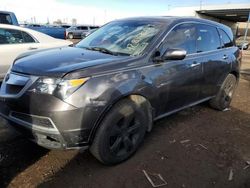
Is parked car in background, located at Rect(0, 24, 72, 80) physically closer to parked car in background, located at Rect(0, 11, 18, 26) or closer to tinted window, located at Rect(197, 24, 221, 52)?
parked car in background, located at Rect(0, 11, 18, 26)

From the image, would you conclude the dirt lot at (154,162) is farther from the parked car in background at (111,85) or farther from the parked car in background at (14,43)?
the parked car in background at (14,43)

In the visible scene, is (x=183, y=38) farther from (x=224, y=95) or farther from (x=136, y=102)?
(x=224, y=95)

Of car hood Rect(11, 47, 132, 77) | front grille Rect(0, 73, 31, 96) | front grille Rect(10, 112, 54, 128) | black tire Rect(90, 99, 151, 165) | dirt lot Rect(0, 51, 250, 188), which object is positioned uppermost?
car hood Rect(11, 47, 132, 77)

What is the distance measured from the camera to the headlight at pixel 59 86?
3031 millimetres

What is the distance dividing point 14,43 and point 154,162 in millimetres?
4710

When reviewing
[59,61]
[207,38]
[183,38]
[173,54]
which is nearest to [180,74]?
[173,54]

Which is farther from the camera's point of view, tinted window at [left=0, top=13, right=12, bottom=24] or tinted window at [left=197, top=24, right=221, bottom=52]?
tinted window at [left=0, top=13, right=12, bottom=24]

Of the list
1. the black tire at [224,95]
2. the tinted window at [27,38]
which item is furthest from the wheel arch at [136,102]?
the tinted window at [27,38]

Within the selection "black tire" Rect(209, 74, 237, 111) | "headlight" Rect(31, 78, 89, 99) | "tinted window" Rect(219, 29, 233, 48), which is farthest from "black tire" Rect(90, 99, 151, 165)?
"tinted window" Rect(219, 29, 233, 48)

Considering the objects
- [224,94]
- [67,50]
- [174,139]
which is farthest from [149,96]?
[224,94]

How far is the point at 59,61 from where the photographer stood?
3.42m

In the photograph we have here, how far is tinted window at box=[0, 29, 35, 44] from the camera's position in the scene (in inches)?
264

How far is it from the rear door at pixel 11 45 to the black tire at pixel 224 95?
4.28m

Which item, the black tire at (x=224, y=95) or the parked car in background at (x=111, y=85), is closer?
the parked car in background at (x=111, y=85)
